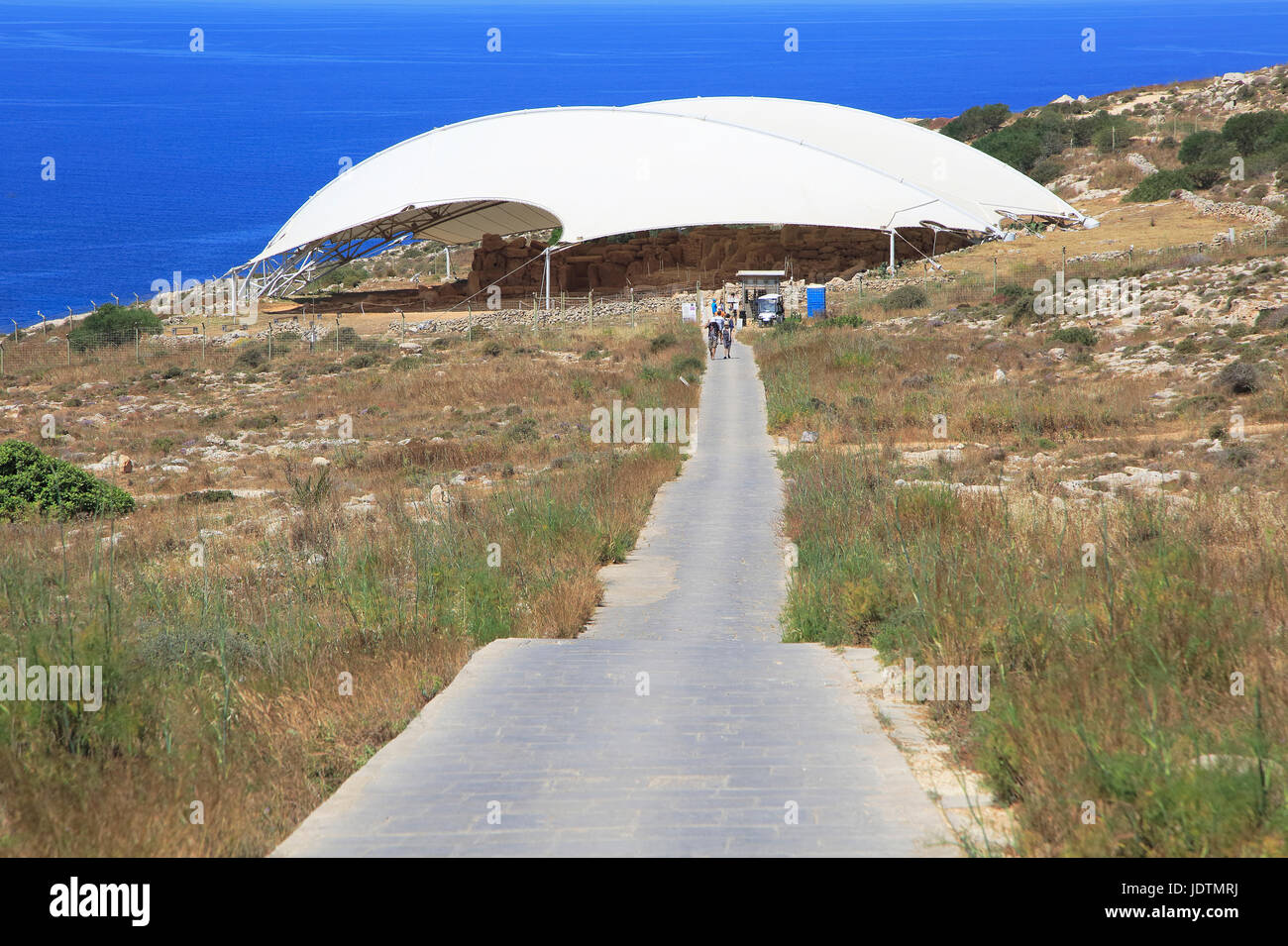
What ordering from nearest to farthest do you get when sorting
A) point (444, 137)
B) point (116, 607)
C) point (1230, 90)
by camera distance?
1. point (116, 607)
2. point (444, 137)
3. point (1230, 90)

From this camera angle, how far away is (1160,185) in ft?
181

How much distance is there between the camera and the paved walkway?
4980 millimetres

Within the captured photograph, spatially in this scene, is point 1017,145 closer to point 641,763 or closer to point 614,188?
point 614,188

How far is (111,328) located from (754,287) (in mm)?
24586

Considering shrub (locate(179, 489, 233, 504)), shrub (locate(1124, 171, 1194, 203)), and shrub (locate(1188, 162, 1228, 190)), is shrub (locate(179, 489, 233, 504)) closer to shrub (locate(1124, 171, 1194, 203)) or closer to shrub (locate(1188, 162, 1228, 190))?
shrub (locate(1124, 171, 1194, 203))

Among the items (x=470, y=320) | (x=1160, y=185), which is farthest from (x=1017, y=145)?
(x=470, y=320)

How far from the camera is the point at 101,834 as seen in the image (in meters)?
4.97

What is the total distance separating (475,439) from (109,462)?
23.1 ft

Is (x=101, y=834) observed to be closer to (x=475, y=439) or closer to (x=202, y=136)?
(x=475, y=439)

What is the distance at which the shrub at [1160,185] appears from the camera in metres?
54.5

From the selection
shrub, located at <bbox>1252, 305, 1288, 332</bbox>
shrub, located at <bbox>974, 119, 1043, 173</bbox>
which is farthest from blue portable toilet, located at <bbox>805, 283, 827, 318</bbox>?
shrub, located at <bbox>974, 119, 1043, 173</bbox>

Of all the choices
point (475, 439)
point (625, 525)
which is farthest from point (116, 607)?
point (475, 439)

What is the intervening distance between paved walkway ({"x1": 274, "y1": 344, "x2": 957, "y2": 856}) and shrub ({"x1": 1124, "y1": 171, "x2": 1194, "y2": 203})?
5234cm
